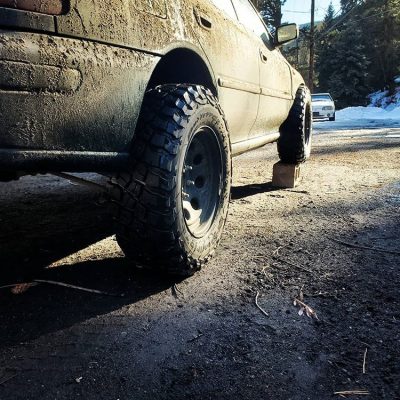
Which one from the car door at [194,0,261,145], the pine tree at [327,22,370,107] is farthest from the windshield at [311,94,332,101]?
the car door at [194,0,261,145]

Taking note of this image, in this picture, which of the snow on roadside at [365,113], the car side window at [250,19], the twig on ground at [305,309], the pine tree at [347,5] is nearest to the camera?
the twig on ground at [305,309]

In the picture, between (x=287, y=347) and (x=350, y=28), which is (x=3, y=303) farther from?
(x=350, y=28)

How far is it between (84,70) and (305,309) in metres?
1.34

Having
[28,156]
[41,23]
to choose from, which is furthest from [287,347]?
[41,23]

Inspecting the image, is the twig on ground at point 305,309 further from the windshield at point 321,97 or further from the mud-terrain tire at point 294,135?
the windshield at point 321,97

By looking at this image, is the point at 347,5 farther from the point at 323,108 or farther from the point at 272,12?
the point at 323,108

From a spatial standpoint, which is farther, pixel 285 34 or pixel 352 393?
pixel 285 34

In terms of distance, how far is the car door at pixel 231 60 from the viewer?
7.88ft

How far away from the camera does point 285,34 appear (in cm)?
421

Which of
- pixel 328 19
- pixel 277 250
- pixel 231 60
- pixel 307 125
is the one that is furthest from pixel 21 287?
pixel 328 19

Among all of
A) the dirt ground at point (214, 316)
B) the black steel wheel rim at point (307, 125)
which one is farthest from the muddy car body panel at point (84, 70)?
the black steel wheel rim at point (307, 125)

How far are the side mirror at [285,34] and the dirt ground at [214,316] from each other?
77.6 inches

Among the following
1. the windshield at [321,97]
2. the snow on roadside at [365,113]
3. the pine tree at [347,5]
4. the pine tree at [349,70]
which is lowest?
the snow on roadside at [365,113]

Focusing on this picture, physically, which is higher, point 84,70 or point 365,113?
point 84,70
